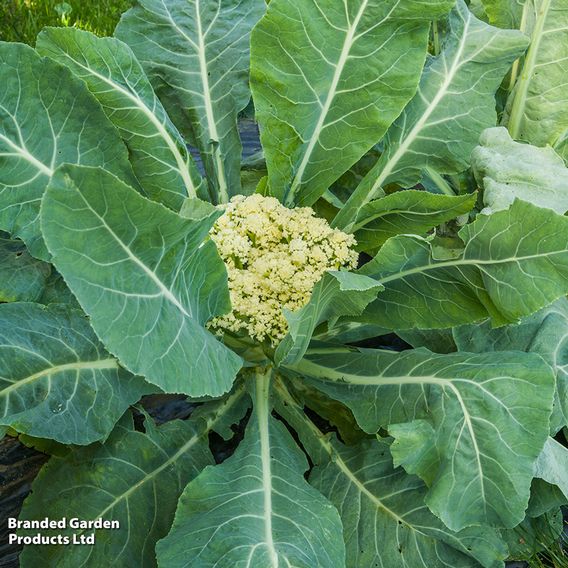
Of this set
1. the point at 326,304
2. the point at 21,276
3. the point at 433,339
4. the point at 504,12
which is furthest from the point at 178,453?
the point at 504,12

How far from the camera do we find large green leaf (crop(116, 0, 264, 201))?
1781 mm

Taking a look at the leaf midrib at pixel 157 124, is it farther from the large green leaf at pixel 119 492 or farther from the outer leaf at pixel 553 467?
the outer leaf at pixel 553 467

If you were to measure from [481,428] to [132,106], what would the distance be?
95 centimetres

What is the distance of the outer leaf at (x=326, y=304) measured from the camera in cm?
123

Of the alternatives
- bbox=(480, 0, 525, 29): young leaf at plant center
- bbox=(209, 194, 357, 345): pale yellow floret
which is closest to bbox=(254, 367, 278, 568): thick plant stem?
bbox=(209, 194, 357, 345): pale yellow floret

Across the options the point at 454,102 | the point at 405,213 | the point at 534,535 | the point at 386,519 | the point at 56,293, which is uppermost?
the point at 454,102

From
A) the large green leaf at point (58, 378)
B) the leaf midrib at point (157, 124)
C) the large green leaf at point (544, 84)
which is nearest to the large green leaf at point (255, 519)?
the large green leaf at point (58, 378)

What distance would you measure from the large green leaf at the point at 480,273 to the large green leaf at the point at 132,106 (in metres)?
0.50

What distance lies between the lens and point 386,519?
1.40 meters

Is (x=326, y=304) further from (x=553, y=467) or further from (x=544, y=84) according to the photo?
(x=544, y=84)

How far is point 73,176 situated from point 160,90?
0.89 meters

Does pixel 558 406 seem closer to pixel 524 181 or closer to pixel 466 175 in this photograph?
pixel 524 181

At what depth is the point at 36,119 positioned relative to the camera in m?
1.47

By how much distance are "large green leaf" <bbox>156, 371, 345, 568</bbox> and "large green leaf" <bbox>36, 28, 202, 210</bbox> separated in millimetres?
611
